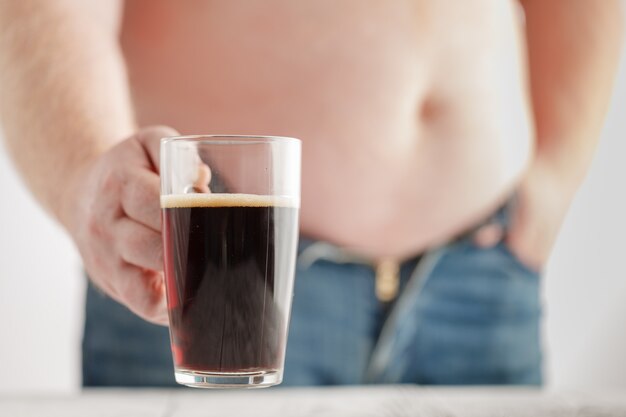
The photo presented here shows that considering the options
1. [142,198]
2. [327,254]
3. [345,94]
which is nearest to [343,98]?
[345,94]

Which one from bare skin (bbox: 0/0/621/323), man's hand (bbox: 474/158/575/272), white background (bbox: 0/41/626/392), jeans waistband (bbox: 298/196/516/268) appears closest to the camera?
bare skin (bbox: 0/0/621/323)

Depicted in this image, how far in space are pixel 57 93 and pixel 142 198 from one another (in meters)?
0.34

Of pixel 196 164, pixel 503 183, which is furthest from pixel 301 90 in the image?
pixel 196 164

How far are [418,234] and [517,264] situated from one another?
0.64ft

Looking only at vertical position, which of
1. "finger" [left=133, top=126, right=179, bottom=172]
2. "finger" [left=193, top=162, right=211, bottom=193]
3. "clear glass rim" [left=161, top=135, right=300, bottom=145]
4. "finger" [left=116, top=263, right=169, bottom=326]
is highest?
"clear glass rim" [left=161, top=135, right=300, bottom=145]

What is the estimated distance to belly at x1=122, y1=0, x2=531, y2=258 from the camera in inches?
48.3

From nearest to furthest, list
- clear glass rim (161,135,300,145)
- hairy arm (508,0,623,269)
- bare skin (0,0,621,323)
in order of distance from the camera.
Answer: clear glass rim (161,135,300,145) → bare skin (0,0,621,323) → hairy arm (508,0,623,269)

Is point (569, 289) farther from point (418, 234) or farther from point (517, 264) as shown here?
A: point (418, 234)

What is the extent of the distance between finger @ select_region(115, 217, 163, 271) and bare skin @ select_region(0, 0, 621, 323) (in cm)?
30

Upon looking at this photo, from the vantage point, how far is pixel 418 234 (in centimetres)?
129

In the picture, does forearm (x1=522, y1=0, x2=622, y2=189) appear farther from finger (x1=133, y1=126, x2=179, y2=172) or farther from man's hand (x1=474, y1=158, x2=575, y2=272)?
finger (x1=133, y1=126, x2=179, y2=172)

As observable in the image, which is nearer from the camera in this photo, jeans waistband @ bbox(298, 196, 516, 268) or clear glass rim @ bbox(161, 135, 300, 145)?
clear glass rim @ bbox(161, 135, 300, 145)

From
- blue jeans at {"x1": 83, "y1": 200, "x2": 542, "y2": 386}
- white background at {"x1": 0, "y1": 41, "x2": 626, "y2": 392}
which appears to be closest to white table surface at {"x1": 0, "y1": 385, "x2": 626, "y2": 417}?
blue jeans at {"x1": 83, "y1": 200, "x2": 542, "y2": 386}

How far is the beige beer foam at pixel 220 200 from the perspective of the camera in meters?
0.67
